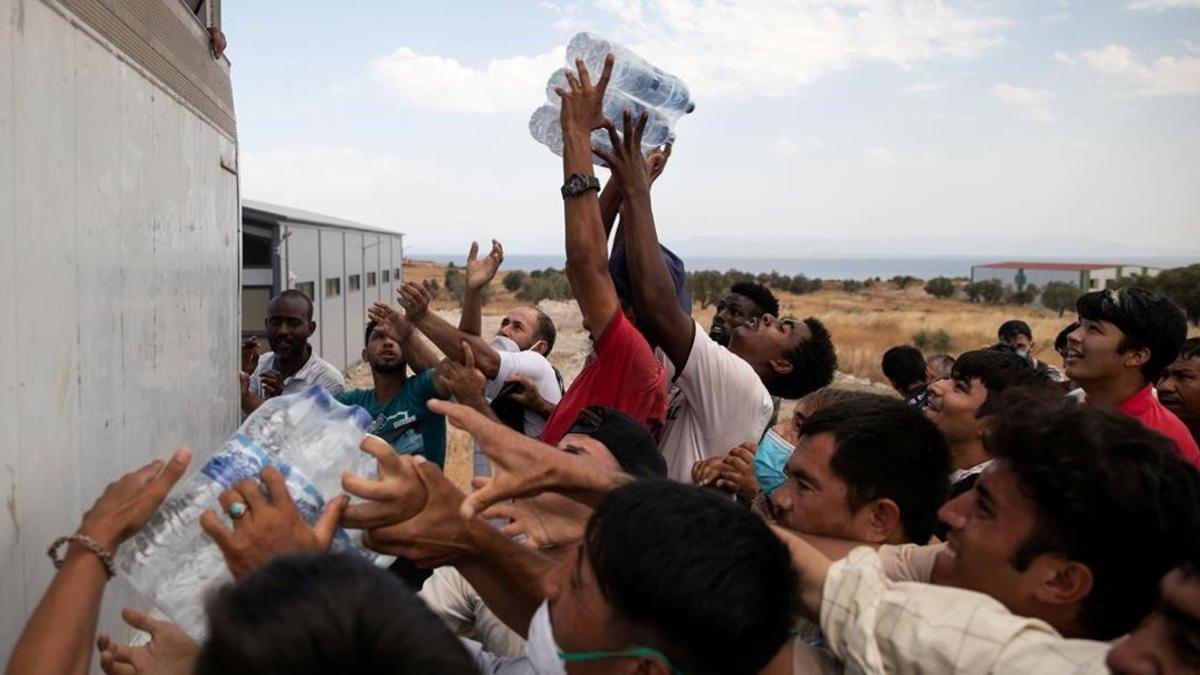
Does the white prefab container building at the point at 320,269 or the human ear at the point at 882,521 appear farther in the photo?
the white prefab container building at the point at 320,269

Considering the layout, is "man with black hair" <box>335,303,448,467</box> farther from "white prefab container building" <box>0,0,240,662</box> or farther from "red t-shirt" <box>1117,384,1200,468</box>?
"red t-shirt" <box>1117,384,1200,468</box>

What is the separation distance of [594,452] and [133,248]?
1.33 meters

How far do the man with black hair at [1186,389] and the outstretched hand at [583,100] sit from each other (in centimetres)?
364

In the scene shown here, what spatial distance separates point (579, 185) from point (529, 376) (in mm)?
2104

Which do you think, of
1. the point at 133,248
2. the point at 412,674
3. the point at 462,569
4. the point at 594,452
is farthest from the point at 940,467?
the point at 133,248

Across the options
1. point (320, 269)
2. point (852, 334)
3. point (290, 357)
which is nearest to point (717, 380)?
point (290, 357)

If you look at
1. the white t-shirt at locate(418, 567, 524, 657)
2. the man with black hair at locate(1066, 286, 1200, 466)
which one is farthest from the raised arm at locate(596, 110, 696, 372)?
the man with black hair at locate(1066, 286, 1200, 466)

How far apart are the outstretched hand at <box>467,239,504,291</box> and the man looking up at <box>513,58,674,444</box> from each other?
5.60 ft

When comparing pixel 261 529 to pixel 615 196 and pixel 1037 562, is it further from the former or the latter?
pixel 615 196

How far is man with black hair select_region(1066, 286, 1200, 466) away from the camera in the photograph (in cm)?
409

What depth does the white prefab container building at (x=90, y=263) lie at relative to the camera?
1.68 m

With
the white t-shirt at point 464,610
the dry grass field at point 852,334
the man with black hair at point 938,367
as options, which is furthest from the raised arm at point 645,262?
the dry grass field at point 852,334

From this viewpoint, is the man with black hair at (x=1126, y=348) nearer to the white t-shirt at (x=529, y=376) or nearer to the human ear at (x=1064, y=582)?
the white t-shirt at (x=529, y=376)

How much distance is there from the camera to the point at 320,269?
18.1 m
